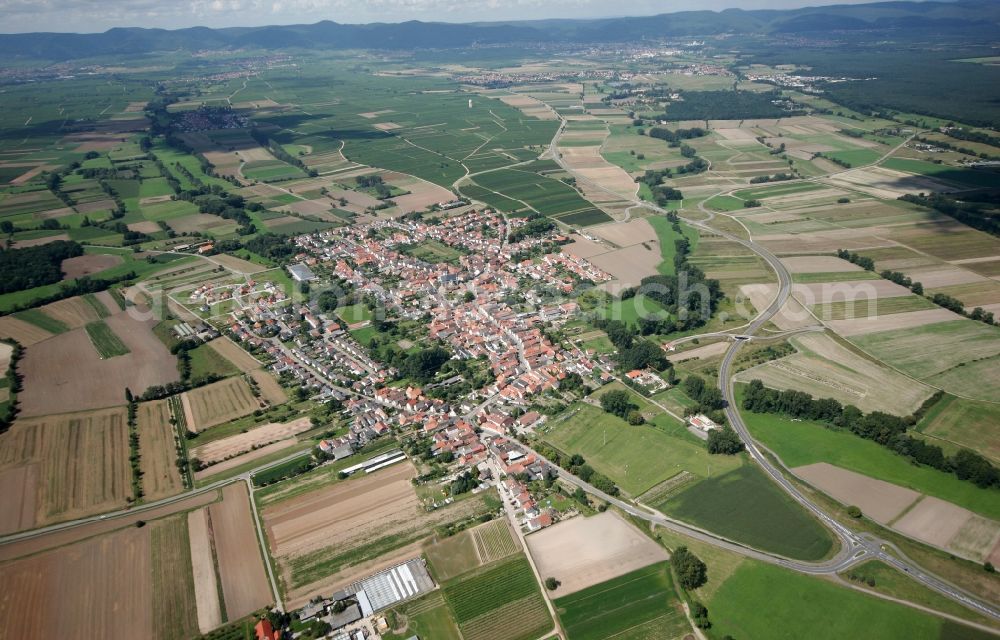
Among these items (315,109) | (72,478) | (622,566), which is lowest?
(622,566)

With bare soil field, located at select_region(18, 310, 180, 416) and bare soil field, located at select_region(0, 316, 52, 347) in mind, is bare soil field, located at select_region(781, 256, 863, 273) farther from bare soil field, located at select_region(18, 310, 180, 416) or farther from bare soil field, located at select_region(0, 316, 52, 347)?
bare soil field, located at select_region(0, 316, 52, 347)

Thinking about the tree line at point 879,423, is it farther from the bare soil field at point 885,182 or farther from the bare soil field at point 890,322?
the bare soil field at point 885,182

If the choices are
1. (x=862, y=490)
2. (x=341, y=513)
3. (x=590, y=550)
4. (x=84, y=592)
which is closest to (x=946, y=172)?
(x=862, y=490)

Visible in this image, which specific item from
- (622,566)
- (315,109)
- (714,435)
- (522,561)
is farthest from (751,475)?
(315,109)

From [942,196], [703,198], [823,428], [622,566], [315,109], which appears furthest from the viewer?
[315,109]

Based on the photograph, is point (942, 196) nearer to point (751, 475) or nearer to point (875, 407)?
point (875, 407)

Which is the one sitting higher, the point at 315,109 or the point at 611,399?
the point at 315,109
